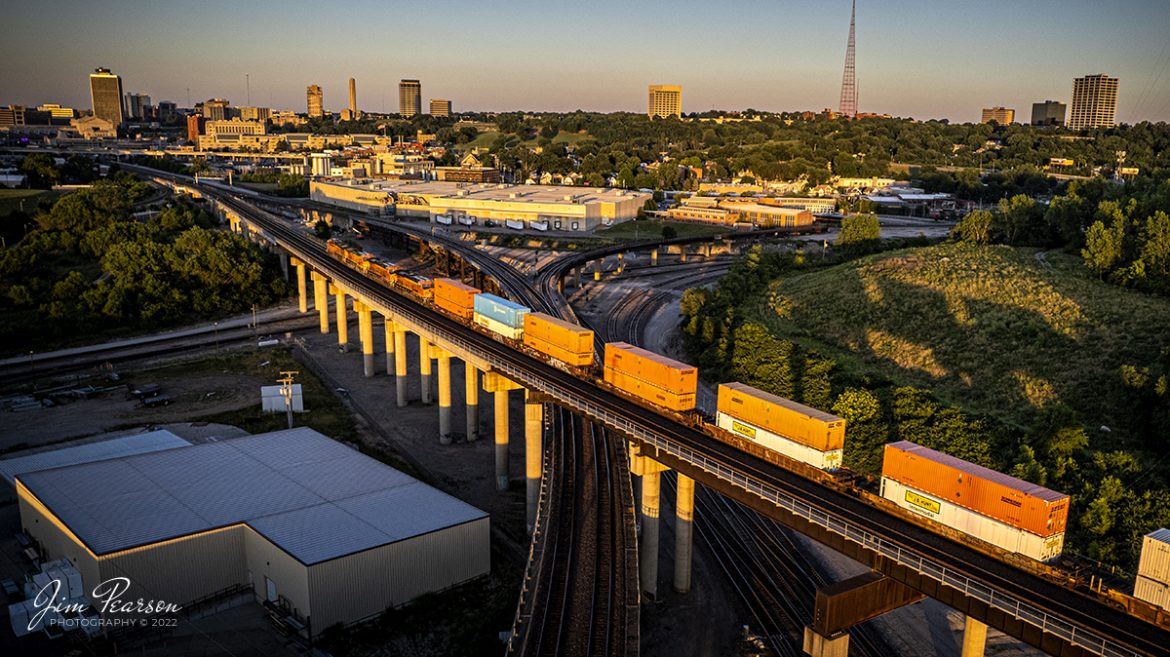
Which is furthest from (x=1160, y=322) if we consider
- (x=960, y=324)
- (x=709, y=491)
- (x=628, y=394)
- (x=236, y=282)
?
(x=236, y=282)

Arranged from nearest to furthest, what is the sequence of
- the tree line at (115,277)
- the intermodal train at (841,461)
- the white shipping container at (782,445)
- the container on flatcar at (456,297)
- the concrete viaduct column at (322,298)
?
1. the intermodal train at (841,461)
2. the white shipping container at (782,445)
3. the container on flatcar at (456,297)
4. the tree line at (115,277)
5. the concrete viaduct column at (322,298)

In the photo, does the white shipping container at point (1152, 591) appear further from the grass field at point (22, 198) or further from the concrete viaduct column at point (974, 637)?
the grass field at point (22, 198)

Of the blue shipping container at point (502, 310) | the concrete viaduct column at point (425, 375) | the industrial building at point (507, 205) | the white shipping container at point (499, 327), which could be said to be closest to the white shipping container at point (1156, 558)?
the white shipping container at point (499, 327)

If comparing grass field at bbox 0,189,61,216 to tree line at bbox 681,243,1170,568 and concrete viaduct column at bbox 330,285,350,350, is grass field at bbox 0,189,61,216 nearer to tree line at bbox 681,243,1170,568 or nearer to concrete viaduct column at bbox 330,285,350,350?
concrete viaduct column at bbox 330,285,350,350

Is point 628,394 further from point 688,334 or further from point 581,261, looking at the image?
point 581,261

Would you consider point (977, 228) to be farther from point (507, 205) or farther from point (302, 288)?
point (507, 205)
